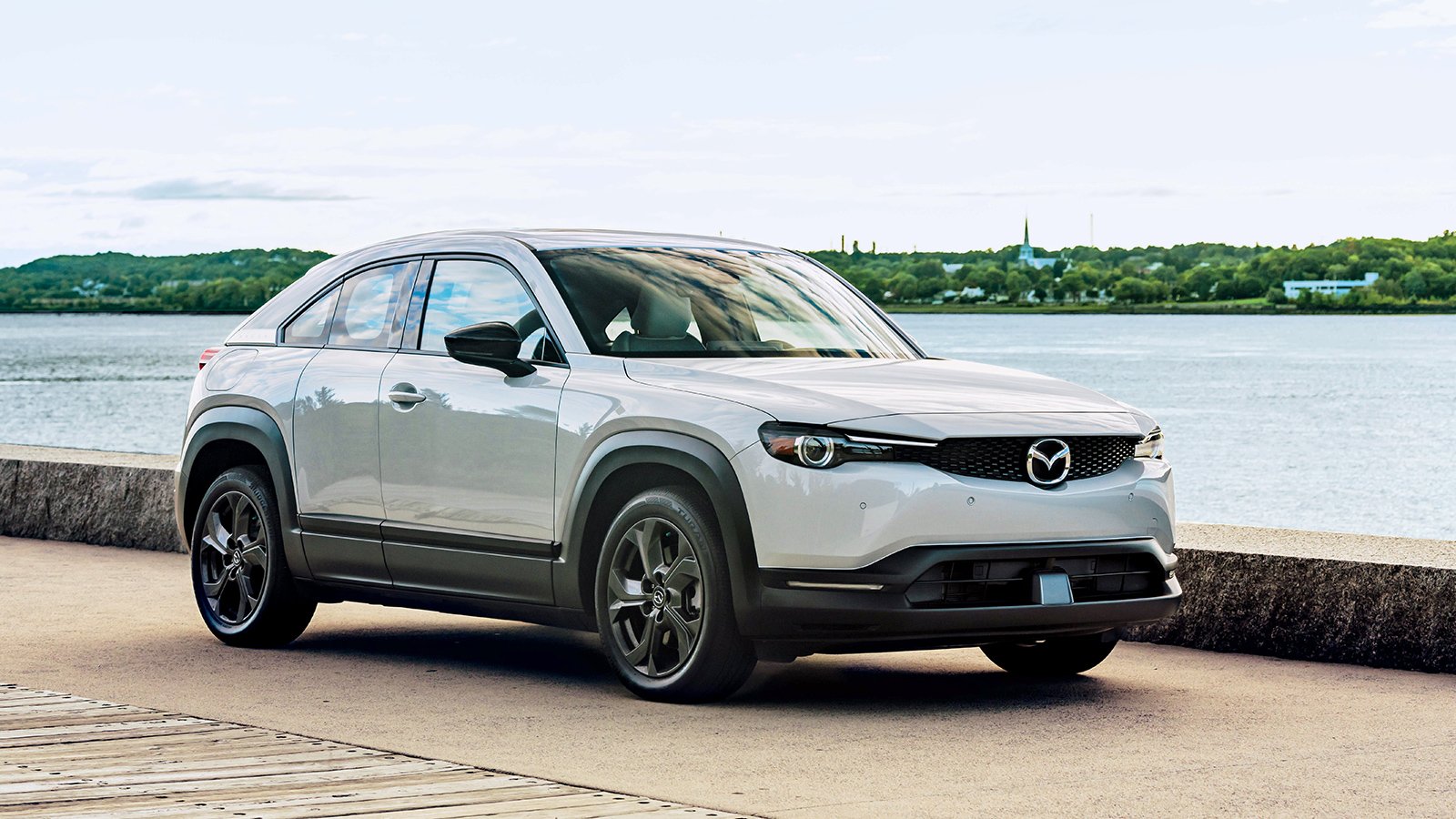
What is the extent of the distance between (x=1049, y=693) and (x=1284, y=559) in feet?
5.12

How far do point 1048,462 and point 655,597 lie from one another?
145 centimetres

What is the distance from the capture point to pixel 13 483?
14055 mm

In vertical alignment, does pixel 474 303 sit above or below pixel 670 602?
above

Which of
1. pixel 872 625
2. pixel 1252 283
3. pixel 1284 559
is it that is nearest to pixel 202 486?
pixel 872 625

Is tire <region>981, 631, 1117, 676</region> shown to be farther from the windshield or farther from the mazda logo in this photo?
the windshield

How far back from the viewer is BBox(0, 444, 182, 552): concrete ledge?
43.3 ft

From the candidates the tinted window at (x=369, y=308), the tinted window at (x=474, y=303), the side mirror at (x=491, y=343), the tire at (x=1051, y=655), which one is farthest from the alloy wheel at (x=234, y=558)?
the tire at (x=1051, y=655)

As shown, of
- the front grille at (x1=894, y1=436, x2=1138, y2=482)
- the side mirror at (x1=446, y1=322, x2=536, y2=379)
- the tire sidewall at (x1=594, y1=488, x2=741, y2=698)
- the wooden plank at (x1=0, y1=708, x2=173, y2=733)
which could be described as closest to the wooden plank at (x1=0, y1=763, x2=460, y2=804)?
the wooden plank at (x1=0, y1=708, x2=173, y2=733)

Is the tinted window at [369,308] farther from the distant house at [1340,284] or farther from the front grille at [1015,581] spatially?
the distant house at [1340,284]

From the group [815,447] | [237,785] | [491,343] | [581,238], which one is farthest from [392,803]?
[581,238]

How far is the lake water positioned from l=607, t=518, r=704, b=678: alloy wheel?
625 centimetres

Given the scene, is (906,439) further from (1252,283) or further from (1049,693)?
(1252,283)

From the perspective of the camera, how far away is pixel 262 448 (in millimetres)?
8961

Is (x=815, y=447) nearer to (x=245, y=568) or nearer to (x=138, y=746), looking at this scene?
(x=138, y=746)
